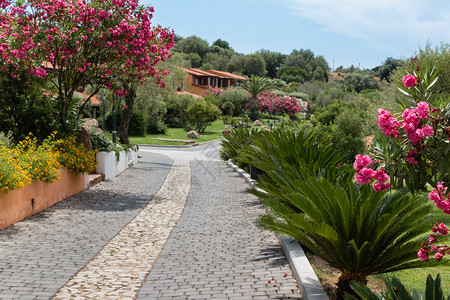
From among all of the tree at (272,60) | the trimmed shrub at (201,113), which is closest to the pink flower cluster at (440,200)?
the trimmed shrub at (201,113)

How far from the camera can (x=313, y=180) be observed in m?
5.05

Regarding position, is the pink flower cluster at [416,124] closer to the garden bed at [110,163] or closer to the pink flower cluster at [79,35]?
the pink flower cluster at [79,35]

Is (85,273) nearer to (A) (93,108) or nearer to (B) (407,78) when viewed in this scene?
(B) (407,78)

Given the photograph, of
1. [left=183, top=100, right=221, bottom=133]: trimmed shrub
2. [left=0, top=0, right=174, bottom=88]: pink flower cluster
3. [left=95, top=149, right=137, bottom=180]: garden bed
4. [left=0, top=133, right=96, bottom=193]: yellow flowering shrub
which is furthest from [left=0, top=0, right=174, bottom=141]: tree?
[left=183, top=100, right=221, bottom=133]: trimmed shrub

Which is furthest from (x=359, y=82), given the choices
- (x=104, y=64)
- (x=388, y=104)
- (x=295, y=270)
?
(x=295, y=270)

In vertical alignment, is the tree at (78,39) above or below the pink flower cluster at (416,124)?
above

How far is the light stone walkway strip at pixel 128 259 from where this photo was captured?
5094mm

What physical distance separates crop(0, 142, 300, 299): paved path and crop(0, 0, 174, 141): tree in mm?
3373

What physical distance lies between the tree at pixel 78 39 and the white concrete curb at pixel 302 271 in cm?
739

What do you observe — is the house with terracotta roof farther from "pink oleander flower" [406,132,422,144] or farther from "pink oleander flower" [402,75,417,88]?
"pink oleander flower" [406,132,422,144]

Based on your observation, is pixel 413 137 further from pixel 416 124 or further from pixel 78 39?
pixel 78 39

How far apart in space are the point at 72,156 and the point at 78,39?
122 inches

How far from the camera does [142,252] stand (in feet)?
22.3

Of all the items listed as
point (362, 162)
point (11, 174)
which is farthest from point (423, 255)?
point (11, 174)
